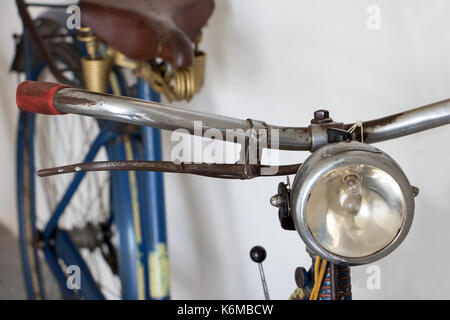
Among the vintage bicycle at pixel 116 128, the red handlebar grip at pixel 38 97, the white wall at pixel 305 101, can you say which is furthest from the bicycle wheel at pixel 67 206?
the red handlebar grip at pixel 38 97

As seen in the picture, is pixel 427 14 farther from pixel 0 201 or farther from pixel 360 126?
pixel 0 201

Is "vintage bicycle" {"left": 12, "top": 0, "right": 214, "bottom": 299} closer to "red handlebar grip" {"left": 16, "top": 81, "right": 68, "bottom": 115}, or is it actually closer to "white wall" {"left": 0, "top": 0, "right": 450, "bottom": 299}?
"white wall" {"left": 0, "top": 0, "right": 450, "bottom": 299}

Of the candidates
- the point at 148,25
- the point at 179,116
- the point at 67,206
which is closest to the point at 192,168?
the point at 179,116

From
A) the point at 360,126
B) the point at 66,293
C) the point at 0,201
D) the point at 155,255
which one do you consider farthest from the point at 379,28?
the point at 0,201

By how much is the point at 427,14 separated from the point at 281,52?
0.28 m

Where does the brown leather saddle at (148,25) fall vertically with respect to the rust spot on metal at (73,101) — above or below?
above

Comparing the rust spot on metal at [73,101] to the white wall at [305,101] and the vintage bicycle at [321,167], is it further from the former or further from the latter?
the white wall at [305,101]

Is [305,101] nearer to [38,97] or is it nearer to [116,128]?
[116,128]

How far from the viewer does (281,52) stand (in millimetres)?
977

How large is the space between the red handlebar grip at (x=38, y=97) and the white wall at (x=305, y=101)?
453mm

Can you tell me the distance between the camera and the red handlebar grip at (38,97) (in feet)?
1.65

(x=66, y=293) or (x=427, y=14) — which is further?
(x=66, y=293)

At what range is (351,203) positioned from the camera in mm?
470

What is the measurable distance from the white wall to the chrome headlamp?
1.06ft
